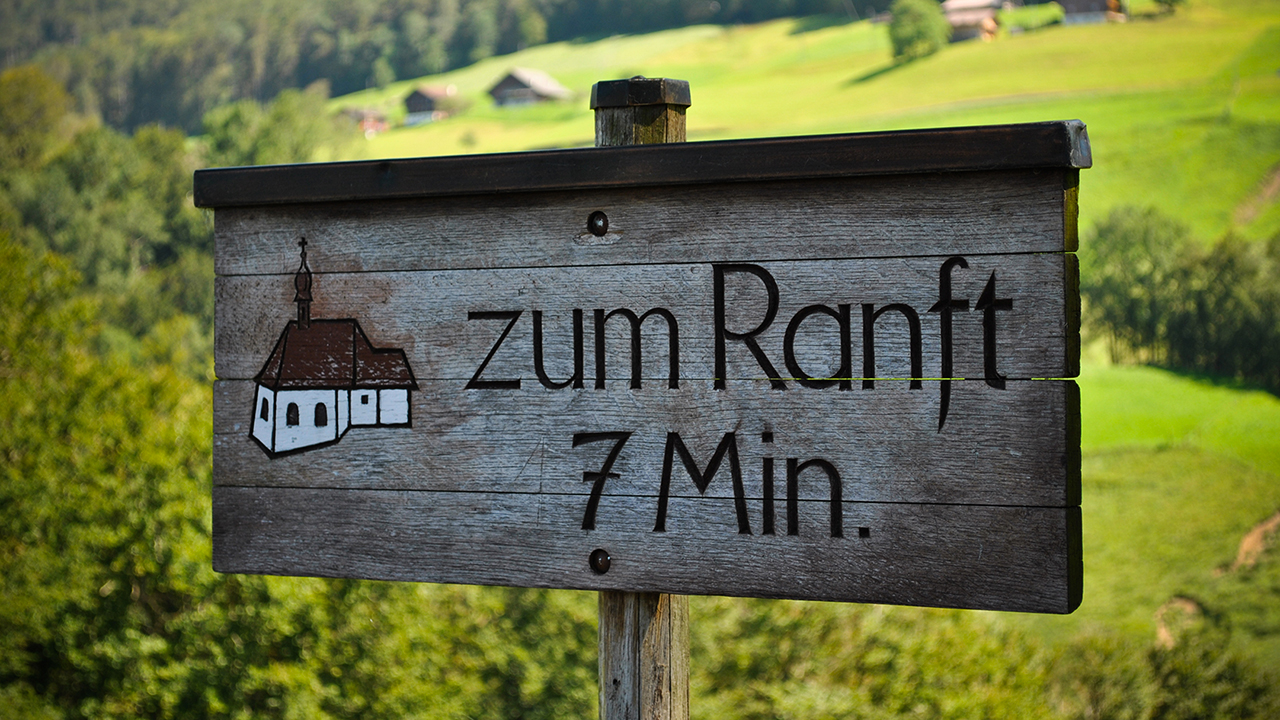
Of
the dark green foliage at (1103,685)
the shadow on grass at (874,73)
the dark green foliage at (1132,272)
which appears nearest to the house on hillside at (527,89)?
the shadow on grass at (874,73)

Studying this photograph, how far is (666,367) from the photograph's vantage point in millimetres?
1296

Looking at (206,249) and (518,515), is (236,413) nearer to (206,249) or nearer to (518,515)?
(518,515)

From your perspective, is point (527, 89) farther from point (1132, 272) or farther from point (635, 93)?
point (635, 93)

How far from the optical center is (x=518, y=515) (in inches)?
53.6

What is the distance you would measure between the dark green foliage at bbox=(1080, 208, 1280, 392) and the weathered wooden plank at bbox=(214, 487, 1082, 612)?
28.0 meters

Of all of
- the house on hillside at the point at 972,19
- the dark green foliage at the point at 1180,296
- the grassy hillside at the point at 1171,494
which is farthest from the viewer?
the house on hillside at the point at 972,19

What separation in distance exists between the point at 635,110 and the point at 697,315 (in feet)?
1.08

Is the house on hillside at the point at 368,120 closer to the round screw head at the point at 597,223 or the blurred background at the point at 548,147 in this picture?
the blurred background at the point at 548,147

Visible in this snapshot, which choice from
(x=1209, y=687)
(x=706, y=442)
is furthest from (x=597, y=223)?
(x=1209, y=687)

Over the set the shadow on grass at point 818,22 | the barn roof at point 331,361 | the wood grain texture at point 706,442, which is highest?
the shadow on grass at point 818,22

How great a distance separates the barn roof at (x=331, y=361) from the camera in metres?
1.40

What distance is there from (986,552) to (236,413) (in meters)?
1.03

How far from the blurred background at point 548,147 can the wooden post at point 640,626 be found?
5.59m

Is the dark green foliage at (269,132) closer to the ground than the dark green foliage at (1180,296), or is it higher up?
higher up
